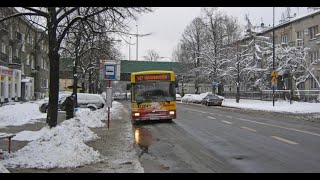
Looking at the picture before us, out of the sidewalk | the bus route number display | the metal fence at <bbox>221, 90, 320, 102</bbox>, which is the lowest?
the sidewalk

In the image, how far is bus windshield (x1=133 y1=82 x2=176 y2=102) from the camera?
2678cm

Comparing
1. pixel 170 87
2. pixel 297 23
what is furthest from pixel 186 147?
pixel 297 23

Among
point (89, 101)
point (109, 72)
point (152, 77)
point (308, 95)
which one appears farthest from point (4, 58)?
point (109, 72)

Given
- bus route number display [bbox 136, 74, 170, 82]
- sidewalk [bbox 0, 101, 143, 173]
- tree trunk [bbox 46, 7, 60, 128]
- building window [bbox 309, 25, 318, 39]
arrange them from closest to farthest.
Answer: sidewalk [bbox 0, 101, 143, 173] → tree trunk [bbox 46, 7, 60, 128] → bus route number display [bbox 136, 74, 170, 82] → building window [bbox 309, 25, 318, 39]

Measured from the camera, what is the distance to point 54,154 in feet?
38.6

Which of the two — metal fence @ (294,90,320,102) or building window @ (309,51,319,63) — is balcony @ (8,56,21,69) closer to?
metal fence @ (294,90,320,102)

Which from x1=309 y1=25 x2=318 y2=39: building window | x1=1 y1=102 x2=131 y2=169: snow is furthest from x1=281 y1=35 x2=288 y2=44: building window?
x1=1 y1=102 x2=131 y2=169: snow

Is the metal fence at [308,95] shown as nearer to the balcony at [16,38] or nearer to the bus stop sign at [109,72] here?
the balcony at [16,38]

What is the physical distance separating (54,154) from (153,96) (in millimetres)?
15305

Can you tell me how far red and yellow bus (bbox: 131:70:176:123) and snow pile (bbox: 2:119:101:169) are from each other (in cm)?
1306

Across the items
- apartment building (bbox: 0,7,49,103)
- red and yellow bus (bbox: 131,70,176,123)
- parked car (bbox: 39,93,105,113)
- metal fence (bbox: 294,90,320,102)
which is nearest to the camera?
red and yellow bus (bbox: 131,70,176,123)

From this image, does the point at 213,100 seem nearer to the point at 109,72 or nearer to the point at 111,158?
the point at 109,72

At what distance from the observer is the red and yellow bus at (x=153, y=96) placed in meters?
26.7
